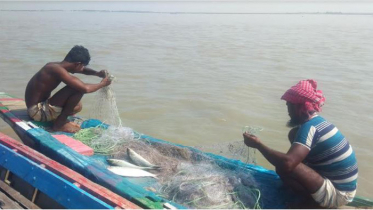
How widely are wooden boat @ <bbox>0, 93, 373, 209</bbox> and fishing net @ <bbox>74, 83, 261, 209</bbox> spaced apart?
111 mm

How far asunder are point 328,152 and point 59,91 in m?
3.77

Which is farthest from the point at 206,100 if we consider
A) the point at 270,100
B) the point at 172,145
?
the point at 172,145

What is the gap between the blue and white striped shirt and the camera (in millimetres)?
3336

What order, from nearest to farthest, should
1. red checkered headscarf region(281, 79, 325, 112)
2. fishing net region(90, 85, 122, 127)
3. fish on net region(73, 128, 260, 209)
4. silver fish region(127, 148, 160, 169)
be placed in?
red checkered headscarf region(281, 79, 325, 112) → fish on net region(73, 128, 260, 209) → silver fish region(127, 148, 160, 169) → fishing net region(90, 85, 122, 127)

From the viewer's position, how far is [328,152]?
3.41 metres

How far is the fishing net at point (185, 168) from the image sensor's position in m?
3.71

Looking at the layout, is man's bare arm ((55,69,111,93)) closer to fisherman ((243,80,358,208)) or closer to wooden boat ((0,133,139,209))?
wooden boat ((0,133,139,209))

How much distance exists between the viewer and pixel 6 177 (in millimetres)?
4137

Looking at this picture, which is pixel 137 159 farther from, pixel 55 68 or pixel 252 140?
pixel 55 68

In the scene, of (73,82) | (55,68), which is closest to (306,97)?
(73,82)

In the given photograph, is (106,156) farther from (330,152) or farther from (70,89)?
(330,152)

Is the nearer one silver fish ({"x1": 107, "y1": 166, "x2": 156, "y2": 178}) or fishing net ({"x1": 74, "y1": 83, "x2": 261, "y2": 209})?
fishing net ({"x1": 74, "y1": 83, "x2": 261, "y2": 209})

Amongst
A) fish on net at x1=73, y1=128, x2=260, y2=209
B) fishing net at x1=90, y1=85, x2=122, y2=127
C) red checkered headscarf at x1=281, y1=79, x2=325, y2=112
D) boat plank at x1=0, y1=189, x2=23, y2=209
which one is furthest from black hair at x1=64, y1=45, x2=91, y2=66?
red checkered headscarf at x1=281, y1=79, x2=325, y2=112

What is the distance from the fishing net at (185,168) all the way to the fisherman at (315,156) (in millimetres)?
520
